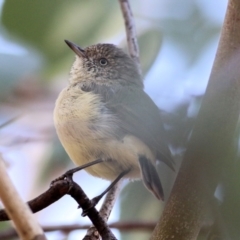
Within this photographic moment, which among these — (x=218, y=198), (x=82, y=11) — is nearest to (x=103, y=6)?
(x=82, y=11)

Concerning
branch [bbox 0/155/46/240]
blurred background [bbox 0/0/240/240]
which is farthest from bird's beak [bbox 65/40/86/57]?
branch [bbox 0/155/46/240]

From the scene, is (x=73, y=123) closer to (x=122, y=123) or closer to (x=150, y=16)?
(x=122, y=123)

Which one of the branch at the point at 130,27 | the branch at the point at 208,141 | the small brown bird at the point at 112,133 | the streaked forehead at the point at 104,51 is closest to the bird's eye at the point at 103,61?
the streaked forehead at the point at 104,51

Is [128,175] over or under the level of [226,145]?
under

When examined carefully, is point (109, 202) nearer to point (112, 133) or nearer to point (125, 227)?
point (125, 227)

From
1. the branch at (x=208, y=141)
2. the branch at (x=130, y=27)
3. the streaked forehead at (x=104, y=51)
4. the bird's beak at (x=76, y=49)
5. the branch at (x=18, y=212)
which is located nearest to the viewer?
the branch at (x=18, y=212)

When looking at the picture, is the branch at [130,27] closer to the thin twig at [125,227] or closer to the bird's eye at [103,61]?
the bird's eye at [103,61]
